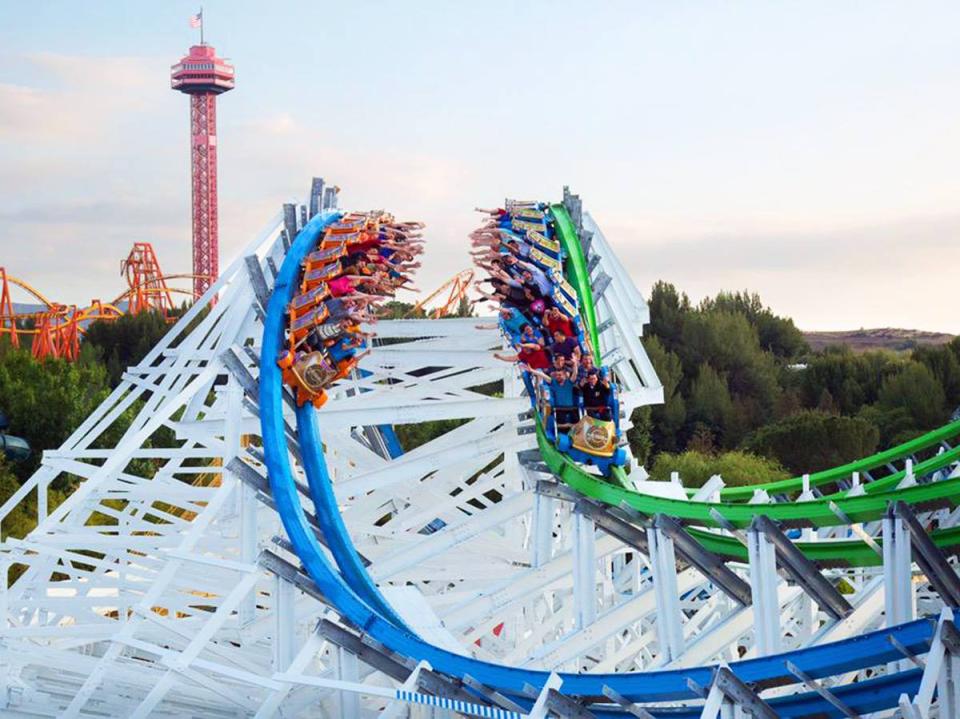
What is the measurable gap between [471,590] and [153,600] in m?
4.74

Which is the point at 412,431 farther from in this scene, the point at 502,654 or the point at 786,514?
the point at 786,514

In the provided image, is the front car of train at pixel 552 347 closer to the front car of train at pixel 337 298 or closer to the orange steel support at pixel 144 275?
the front car of train at pixel 337 298

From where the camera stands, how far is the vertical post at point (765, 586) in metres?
14.9

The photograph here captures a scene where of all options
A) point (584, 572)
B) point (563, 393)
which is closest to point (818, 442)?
point (563, 393)

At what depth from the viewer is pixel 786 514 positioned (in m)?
16.1

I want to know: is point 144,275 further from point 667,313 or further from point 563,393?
point 563,393

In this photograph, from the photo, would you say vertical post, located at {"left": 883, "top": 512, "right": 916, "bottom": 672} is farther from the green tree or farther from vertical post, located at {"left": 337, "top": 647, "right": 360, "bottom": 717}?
the green tree

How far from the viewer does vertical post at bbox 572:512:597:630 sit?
1778 centimetres

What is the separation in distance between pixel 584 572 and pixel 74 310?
48.9 m

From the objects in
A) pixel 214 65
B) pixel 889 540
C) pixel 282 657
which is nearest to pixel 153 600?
pixel 282 657

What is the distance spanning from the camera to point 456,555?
21734 mm

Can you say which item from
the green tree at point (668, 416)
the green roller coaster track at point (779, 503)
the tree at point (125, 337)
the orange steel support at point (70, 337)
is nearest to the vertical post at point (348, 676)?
the green roller coaster track at point (779, 503)

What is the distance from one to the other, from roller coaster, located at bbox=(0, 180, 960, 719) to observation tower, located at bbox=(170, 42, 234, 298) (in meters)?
59.8

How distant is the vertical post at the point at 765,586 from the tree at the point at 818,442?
32628 mm
